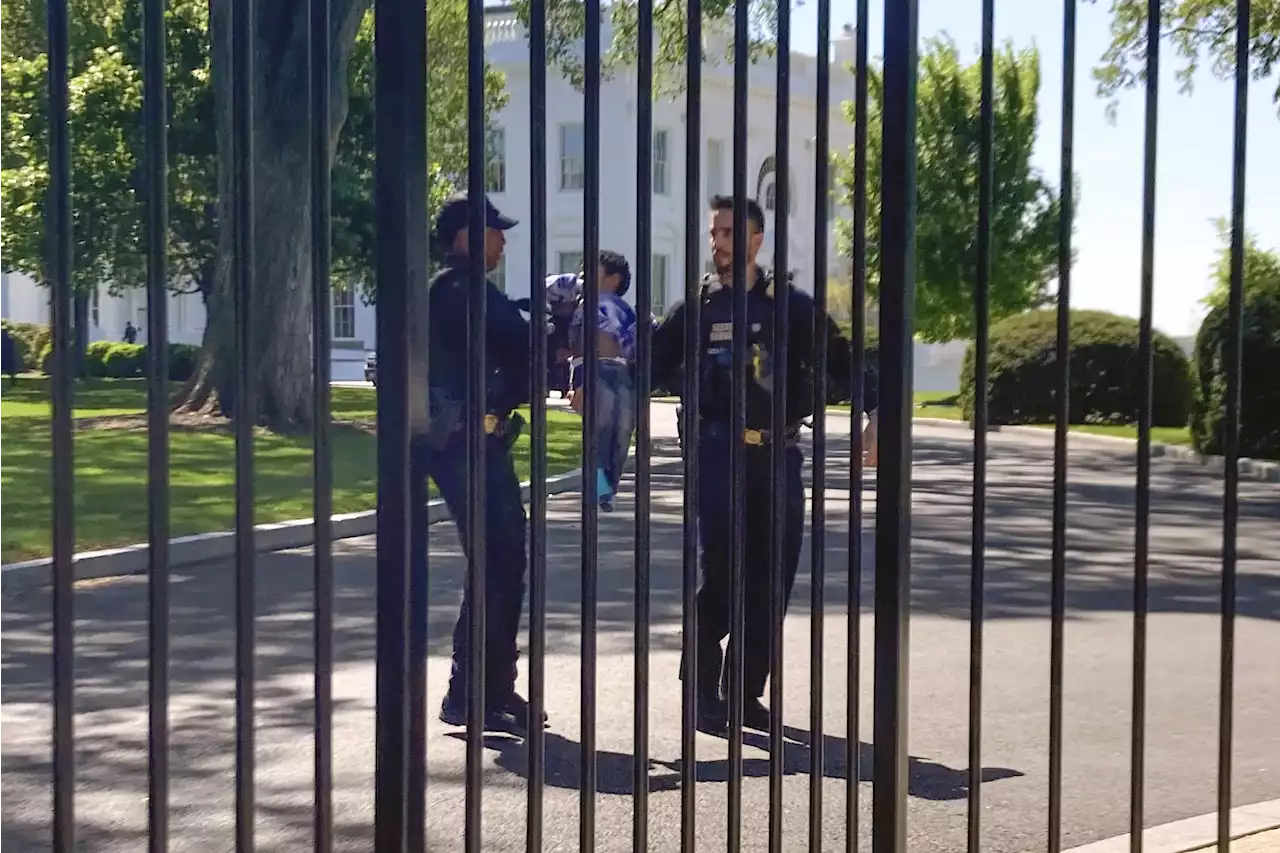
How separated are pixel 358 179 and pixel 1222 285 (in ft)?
46.5

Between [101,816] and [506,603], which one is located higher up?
[506,603]

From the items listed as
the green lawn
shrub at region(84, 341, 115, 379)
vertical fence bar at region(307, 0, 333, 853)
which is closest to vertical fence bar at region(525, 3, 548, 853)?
vertical fence bar at region(307, 0, 333, 853)

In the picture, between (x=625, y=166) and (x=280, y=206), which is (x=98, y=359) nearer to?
(x=625, y=166)

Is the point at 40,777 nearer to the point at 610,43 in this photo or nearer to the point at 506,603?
the point at 506,603

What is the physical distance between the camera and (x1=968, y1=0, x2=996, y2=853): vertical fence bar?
3.13 meters

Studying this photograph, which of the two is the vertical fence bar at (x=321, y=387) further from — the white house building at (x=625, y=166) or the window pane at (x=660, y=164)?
the window pane at (x=660, y=164)

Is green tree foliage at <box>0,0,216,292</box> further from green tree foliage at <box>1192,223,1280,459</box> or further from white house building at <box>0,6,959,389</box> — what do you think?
green tree foliage at <box>1192,223,1280,459</box>

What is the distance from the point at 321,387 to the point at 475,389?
29 centimetres

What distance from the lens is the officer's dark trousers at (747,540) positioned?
17.7 feet

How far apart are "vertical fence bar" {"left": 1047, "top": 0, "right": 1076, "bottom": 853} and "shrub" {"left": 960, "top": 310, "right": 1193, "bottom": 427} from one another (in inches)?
922

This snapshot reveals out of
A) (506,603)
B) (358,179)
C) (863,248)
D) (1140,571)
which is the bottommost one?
(506,603)

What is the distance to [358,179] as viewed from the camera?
26516mm

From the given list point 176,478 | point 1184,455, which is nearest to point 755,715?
point 176,478

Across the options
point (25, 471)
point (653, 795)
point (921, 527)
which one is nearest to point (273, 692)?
point (653, 795)
